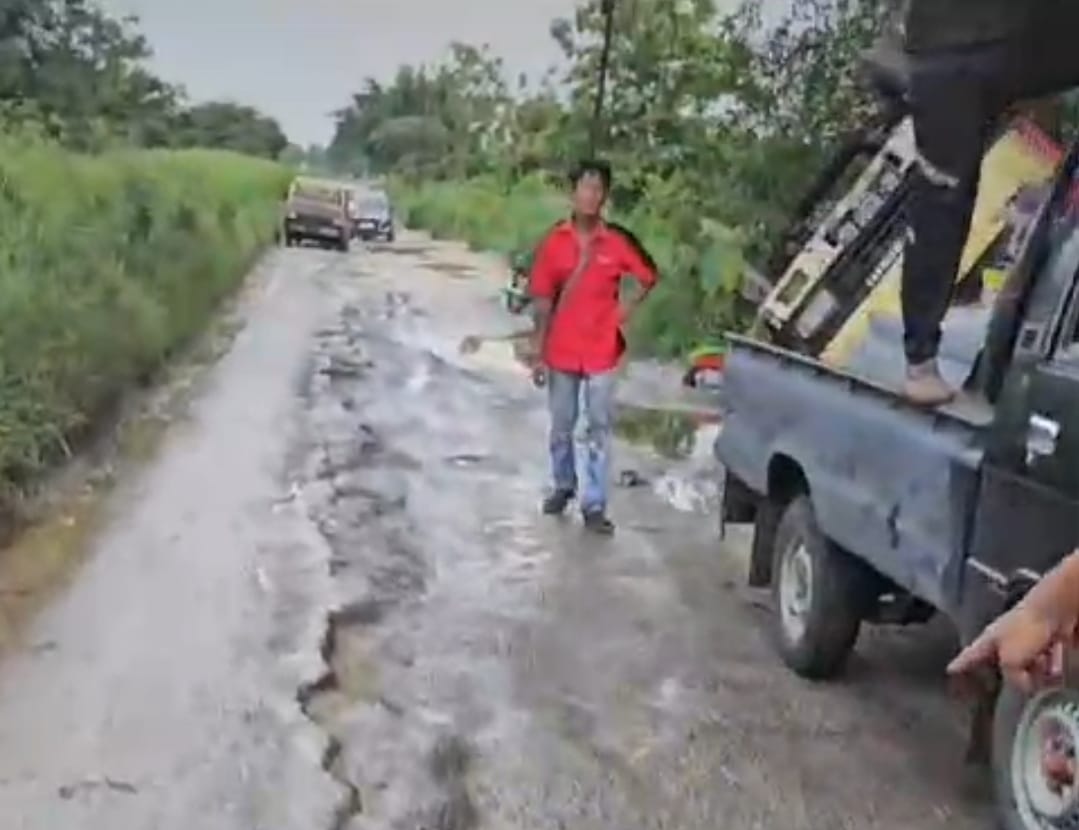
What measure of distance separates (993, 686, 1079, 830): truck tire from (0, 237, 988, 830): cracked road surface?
0.64 m

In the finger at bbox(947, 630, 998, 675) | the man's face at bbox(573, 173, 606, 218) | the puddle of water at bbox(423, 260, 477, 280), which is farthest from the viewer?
the puddle of water at bbox(423, 260, 477, 280)

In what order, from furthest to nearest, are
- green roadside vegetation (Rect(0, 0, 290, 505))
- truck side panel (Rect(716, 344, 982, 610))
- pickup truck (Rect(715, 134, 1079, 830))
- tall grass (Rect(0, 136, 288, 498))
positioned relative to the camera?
green roadside vegetation (Rect(0, 0, 290, 505)) → tall grass (Rect(0, 136, 288, 498)) → truck side panel (Rect(716, 344, 982, 610)) → pickup truck (Rect(715, 134, 1079, 830))

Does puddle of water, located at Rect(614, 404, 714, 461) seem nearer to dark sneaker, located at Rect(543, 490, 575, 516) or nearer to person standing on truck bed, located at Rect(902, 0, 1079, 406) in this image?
dark sneaker, located at Rect(543, 490, 575, 516)

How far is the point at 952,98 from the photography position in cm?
502

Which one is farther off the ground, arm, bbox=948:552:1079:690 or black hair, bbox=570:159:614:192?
black hair, bbox=570:159:614:192

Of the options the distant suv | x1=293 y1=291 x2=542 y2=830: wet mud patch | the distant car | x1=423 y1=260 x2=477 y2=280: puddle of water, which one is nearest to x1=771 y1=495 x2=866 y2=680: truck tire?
x1=293 y1=291 x2=542 y2=830: wet mud patch

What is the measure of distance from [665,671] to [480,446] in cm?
587

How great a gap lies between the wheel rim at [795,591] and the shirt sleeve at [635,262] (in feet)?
9.76

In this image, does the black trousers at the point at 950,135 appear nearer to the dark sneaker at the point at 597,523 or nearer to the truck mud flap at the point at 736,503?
the truck mud flap at the point at 736,503

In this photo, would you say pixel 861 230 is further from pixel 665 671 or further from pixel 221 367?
pixel 221 367

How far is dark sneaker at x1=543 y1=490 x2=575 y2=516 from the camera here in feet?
33.6

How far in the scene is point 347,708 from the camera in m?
6.45

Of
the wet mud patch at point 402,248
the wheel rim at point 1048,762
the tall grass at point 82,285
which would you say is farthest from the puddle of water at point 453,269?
the wheel rim at point 1048,762

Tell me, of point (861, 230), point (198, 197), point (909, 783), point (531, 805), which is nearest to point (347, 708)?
point (531, 805)
